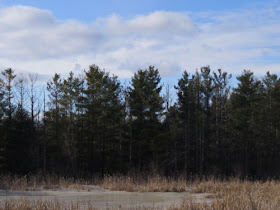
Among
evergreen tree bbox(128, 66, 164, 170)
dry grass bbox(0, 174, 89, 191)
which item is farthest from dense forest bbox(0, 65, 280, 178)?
dry grass bbox(0, 174, 89, 191)

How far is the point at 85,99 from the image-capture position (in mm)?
34969

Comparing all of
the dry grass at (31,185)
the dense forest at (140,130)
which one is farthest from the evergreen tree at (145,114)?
the dry grass at (31,185)

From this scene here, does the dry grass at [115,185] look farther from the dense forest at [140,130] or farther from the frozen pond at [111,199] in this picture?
the dense forest at [140,130]

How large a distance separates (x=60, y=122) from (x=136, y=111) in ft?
26.4

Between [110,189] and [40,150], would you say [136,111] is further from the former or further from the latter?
[110,189]

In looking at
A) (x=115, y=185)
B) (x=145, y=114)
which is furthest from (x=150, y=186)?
(x=145, y=114)

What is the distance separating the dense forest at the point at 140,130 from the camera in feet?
107

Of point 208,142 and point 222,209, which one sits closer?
point 222,209

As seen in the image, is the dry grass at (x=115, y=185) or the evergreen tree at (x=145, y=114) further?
the evergreen tree at (x=145, y=114)

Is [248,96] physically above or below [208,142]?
above

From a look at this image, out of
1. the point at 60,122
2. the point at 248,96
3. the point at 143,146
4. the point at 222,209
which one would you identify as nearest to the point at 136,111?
the point at 143,146

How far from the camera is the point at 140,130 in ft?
113

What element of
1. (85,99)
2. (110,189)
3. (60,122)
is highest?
(85,99)

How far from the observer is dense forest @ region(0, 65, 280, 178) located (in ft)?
107
